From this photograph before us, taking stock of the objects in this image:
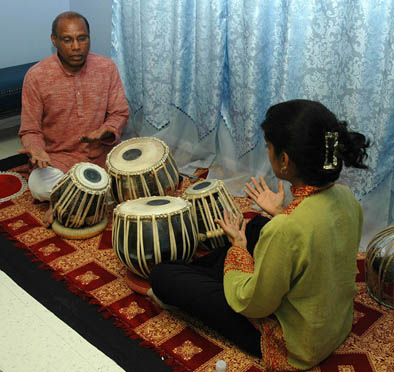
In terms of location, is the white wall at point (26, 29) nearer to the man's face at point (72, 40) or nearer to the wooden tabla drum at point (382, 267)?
the man's face at point (72, 40)

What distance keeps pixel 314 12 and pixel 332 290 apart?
1.58 meters

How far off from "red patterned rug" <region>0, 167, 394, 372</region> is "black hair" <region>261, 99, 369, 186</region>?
803 mm

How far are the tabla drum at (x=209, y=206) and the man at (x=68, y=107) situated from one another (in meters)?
0.85

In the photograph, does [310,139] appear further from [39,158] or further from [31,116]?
[31,116]

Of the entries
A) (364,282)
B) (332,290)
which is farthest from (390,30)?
(332,290)

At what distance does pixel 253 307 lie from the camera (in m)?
1.81

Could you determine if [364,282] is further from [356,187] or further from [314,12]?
[314,12]

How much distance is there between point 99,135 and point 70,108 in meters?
0.25

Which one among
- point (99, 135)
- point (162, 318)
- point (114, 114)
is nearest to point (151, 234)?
point (162, 318)

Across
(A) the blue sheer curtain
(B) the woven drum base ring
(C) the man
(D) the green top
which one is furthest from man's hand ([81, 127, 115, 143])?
(D) the green top

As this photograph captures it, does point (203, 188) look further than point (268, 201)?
Yes

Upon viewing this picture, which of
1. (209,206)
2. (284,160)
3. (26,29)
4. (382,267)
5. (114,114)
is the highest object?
(284,160)

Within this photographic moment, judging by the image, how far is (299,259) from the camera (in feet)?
5.53

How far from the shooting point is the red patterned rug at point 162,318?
82.3 inches
